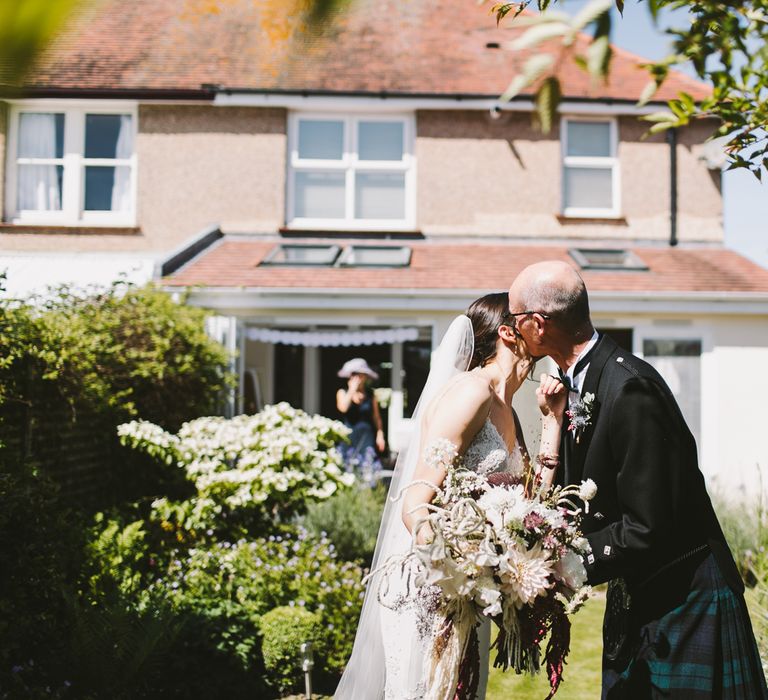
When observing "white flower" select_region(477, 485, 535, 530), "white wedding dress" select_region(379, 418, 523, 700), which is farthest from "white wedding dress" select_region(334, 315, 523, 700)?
"white flower" select_region(477, 485, 535, 530)

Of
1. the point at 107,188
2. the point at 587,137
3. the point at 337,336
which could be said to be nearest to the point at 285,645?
the point at 337,336

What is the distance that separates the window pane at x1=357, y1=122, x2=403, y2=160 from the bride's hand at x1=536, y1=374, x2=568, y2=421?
38.6ft

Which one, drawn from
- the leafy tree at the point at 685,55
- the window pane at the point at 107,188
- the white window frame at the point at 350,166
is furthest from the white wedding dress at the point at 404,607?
the window pane at the point at 107,188

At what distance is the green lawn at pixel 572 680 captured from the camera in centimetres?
579

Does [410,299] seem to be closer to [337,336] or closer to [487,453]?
[337,336]

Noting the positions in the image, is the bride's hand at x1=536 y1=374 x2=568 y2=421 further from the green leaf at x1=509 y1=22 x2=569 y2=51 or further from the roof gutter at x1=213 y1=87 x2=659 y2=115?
the roof gutter at x1=213 y1=87 x2=659 y2=115

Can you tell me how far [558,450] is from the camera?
10.9 ft

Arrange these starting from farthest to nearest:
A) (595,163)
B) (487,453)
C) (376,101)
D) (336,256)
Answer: (595,163) → (376,101) → (336,256) → (487,453)

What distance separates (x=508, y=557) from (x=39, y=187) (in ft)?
45.3

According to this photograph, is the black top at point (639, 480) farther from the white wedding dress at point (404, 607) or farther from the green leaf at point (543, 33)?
the green leaf at point (543, 33)

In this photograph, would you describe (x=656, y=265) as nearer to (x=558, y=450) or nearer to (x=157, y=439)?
(x=157, y=439)

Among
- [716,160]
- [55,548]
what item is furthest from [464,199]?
[55,548]

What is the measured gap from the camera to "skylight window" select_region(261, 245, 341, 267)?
40.7ft

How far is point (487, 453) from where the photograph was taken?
350 centimetres
